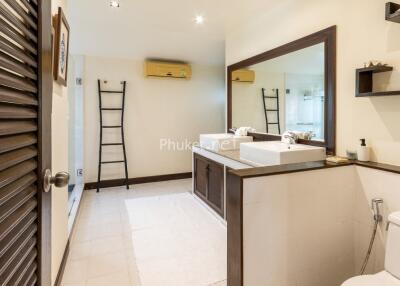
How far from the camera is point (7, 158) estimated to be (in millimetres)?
596

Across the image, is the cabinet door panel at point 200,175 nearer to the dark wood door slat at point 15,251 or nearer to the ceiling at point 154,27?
the ceiling at point 154,27

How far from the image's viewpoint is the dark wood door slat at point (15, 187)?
57 centimetres

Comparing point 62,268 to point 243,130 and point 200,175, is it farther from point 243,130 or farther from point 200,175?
point 243,130

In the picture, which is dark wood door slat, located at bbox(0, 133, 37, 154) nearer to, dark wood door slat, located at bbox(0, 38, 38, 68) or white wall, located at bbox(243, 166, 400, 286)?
dark wood door slat, located at bbox(0, 38, 38, 68)

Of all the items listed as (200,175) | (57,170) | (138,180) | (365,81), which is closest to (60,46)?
(57,170)

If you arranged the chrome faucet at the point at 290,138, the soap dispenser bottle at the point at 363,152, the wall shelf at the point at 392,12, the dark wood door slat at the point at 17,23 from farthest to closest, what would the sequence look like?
1. the chrome faucet at the point at 290,138
2. the soap dispenser bottle at the point at 363,152
3. the wall shelf at the point at 392,12
4. the dark wood door slat at the point at 17,23

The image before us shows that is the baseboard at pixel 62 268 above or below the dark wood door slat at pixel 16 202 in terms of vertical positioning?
below

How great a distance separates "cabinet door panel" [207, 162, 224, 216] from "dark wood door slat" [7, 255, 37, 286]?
227 centimetres

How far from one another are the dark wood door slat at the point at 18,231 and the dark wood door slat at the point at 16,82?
35 cm

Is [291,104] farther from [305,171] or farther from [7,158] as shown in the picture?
[7,158]

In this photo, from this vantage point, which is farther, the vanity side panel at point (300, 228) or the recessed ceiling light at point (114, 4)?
the recessed ceiling light at point (114, 4)

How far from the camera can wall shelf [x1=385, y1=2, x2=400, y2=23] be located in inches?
60.1

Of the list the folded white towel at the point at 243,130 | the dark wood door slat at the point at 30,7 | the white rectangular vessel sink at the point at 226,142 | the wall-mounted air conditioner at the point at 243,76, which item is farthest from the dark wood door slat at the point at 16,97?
the wall-mounted air conditioner at the point at 243,76

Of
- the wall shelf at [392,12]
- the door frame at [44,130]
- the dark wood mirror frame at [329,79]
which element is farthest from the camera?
the dark wood mirror frame at [329,79]
